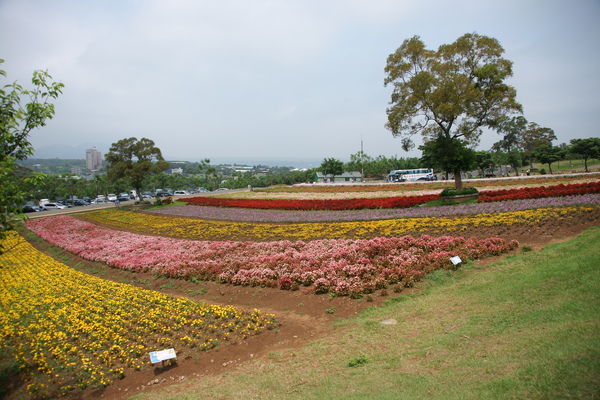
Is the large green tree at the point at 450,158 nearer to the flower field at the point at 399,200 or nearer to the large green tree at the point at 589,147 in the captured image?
the flower field at the point at 399,200

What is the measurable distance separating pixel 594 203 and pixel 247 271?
14176 mm

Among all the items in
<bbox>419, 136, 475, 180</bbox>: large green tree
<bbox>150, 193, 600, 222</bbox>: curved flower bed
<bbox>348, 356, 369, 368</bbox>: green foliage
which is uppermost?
<bbox>419, 136, 475, 180</bbox>: large green tree

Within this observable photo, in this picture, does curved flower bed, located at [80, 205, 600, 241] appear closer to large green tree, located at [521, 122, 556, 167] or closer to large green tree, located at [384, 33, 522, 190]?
large green tree, located at [384, 33, 522, 190]

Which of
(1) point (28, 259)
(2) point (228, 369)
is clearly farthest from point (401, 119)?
(1) point (28, 259)

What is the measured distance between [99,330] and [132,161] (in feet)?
115

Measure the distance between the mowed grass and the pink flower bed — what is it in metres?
1.63

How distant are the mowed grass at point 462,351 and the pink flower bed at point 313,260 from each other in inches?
64.2

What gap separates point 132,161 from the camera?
39250 millimetres

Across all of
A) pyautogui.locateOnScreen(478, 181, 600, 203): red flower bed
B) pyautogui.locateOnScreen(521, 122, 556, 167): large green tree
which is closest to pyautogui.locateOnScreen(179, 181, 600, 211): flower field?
pyautogui.locateOnScreen(478, 181, 600, 203): red flower bed

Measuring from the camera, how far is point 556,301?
582 centimetres

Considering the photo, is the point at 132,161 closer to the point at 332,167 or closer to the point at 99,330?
the point at 99,330

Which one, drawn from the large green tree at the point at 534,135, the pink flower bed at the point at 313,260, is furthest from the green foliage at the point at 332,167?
the pink flower bed at the point at 313,260

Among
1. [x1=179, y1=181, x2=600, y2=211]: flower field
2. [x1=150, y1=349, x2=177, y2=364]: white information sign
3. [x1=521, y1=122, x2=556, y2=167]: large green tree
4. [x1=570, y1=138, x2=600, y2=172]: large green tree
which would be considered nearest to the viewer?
[x1=150, y1=349, x2=177, y2=364]: white information sign

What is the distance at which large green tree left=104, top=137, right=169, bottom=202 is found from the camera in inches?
1465
